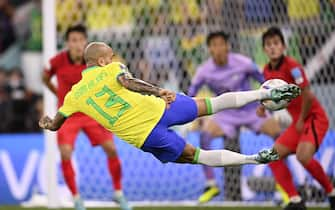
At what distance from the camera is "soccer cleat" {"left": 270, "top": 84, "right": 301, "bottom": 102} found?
→ 9.94 meters

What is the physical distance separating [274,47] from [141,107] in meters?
2.39

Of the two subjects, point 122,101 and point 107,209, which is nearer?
point 122,101

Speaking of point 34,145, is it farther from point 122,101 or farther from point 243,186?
point 122,101

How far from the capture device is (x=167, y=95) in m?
9.90

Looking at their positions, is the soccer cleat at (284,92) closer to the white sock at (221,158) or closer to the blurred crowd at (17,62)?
the white sock at (221,158)

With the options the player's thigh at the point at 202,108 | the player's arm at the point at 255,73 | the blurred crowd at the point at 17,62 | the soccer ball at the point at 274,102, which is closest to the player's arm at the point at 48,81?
the player's arm at the point at 255,73

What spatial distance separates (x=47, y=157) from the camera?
14.7 metres

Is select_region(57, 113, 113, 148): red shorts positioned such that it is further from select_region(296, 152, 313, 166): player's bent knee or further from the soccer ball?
the soccer ball

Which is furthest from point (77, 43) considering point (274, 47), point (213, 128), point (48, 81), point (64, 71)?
point (213, 128)

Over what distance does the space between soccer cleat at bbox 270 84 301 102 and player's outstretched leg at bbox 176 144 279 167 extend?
1.89ft

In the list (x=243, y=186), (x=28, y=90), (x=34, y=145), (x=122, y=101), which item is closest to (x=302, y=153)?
(x=122, y=101)

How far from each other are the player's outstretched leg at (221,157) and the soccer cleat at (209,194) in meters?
3.77

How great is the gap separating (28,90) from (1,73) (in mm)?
563

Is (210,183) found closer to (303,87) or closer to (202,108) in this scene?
(303,87)
